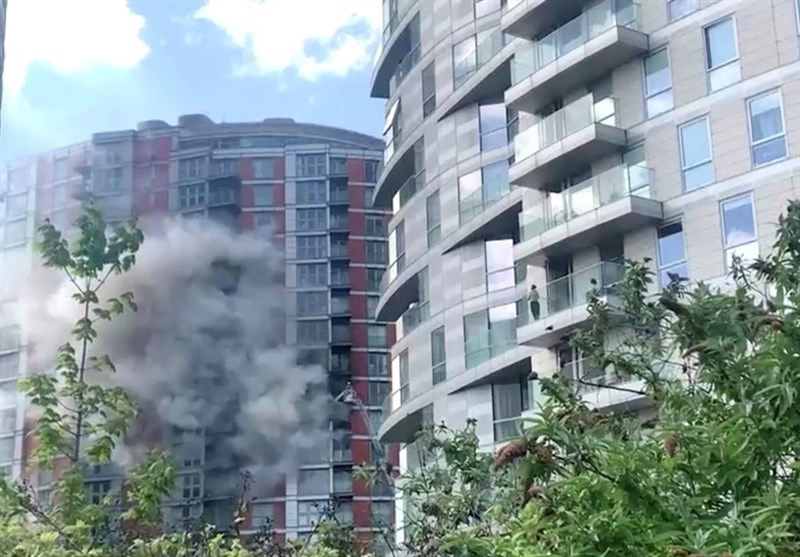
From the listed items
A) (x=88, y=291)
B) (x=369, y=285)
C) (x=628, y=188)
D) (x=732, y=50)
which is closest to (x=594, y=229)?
(x=628, y=188)

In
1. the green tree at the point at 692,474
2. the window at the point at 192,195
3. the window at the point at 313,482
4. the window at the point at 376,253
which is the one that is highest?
the window at the point at 192,195

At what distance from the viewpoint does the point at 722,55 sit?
75.9 feet

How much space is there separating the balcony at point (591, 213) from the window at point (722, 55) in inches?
92.1

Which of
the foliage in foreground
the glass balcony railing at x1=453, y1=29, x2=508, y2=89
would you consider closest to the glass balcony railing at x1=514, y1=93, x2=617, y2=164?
the glass balcony railing at x1=453, y1=29, x2=508, y2=89

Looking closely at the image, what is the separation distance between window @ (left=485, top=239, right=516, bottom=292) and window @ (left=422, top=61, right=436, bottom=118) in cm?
492

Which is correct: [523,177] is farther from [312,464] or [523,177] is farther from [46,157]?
[46,157]

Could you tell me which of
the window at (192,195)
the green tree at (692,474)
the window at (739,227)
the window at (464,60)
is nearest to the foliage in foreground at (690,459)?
the green tree at (692,474)

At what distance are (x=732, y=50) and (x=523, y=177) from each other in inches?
223

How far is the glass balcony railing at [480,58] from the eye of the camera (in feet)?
95.9

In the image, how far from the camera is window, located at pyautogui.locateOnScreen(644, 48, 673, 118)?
2412cm

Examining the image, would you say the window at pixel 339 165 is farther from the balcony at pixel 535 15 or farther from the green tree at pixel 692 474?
the green tree at pixel 692 474

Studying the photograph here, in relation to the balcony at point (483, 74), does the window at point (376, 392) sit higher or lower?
lower

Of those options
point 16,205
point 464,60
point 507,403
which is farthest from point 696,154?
point 16,205

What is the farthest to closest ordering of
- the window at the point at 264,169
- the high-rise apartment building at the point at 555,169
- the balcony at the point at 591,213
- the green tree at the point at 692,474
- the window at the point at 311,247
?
the window at the point at 264,169 < the window at the point at 311,247 < the balcony at the point at 591,213 < the high-rise apartment building at the point at 555,169 < the green tree at the point at 692,474
